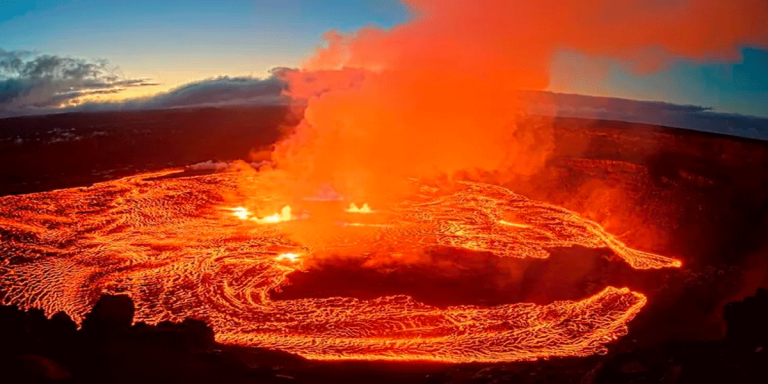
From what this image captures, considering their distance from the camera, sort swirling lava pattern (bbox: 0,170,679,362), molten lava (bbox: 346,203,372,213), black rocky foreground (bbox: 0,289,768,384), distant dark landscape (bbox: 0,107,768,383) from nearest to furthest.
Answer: black rocky foreground (bbox: 0,289,768,384) → distant dark landscape (bbox: 0,107,768,383) → swirling lava pattern (bbox: 0,170,679,362) → molten lava (bbox: 346,203,372,213)

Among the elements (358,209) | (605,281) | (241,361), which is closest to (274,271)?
(241,361)

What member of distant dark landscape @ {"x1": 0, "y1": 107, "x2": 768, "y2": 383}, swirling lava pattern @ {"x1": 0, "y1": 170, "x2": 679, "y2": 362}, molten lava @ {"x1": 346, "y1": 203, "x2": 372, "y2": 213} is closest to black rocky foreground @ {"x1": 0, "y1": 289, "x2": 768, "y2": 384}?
distant dark landscape @ {"x1": 0, "y1": 107, "x2": 768, "y2": 383}

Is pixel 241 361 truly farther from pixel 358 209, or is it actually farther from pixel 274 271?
pixel 358 209

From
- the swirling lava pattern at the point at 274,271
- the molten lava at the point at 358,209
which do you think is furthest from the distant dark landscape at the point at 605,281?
the molten lava at the point at 358,209

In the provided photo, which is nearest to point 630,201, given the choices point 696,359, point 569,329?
point 569,329

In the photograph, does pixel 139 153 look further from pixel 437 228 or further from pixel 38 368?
pixel 38 368

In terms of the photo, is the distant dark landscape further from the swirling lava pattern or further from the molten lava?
the molten lava
